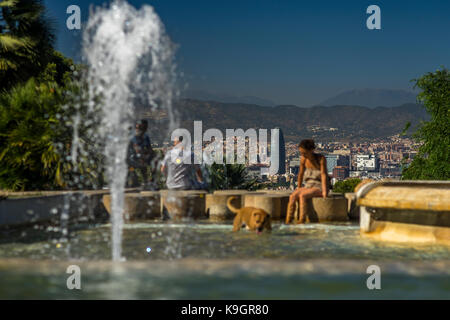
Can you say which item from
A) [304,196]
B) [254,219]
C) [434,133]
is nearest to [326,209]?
[304,196]

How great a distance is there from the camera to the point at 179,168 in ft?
43.7

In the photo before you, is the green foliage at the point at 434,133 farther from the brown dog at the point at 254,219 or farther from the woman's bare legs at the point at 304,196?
the brown dog at the point at 254,219

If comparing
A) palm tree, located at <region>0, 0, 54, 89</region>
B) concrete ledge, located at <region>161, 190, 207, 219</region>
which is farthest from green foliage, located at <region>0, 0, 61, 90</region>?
concrete ledge, located at <region>161, 190, 207, 219</region>

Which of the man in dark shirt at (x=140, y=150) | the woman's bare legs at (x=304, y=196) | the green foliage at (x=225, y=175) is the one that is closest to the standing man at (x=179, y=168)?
the man in dark shirt at (x=140, y=150)

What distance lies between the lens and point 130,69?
438 inches

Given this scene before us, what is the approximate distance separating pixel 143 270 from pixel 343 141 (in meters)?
115

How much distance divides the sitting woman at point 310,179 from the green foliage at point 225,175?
9282mm

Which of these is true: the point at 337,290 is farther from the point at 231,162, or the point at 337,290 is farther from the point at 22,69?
the point at 22,69

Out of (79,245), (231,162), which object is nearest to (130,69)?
(79,245)

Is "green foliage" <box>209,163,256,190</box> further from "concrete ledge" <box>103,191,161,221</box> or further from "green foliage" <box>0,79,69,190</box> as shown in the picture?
"concrete ledge" <box>103,191,161,221</box>

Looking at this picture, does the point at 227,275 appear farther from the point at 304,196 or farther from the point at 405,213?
the point at 304,196

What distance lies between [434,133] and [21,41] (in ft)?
50.5

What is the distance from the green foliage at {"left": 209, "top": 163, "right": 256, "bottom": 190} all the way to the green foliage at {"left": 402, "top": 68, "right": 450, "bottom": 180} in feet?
22.1

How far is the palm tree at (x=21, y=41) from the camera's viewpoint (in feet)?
72.8
